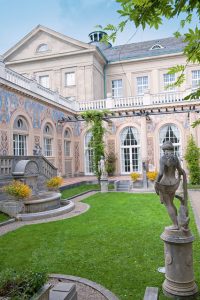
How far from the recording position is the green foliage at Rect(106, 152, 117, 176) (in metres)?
24.1

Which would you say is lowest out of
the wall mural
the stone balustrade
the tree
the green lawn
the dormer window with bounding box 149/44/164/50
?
the green lawn

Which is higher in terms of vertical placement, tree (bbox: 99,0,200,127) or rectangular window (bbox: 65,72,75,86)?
rectangular window (bbox: 65,72,75,86)

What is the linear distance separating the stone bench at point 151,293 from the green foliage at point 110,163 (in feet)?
64.9

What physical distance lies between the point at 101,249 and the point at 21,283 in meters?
3.42

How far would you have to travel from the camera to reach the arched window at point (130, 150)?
24.3 m

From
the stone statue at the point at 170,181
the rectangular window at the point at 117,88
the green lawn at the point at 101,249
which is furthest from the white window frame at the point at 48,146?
the stone statue at the point at 170,181

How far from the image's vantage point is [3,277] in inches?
126

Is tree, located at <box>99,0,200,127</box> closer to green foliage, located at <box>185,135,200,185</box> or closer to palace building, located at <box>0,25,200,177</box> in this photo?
palace building, located at <box>0,25,200,177</box>

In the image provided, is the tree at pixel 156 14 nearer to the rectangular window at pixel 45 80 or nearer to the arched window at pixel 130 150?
the arched window at pixel 130 150

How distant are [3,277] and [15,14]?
10.1 feet

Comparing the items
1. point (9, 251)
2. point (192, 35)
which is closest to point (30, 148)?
point (9, 251)

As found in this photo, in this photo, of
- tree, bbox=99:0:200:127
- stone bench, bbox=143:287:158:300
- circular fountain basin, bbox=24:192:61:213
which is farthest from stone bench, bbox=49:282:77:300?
circular fountain basin, bbox=24:192:61:213

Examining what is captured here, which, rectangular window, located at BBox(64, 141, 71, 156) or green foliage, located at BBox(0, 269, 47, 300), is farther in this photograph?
rectangular window, located at BBox(64, 141, 71, 156)

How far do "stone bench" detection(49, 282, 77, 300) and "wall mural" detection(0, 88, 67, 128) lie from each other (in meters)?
12.7
